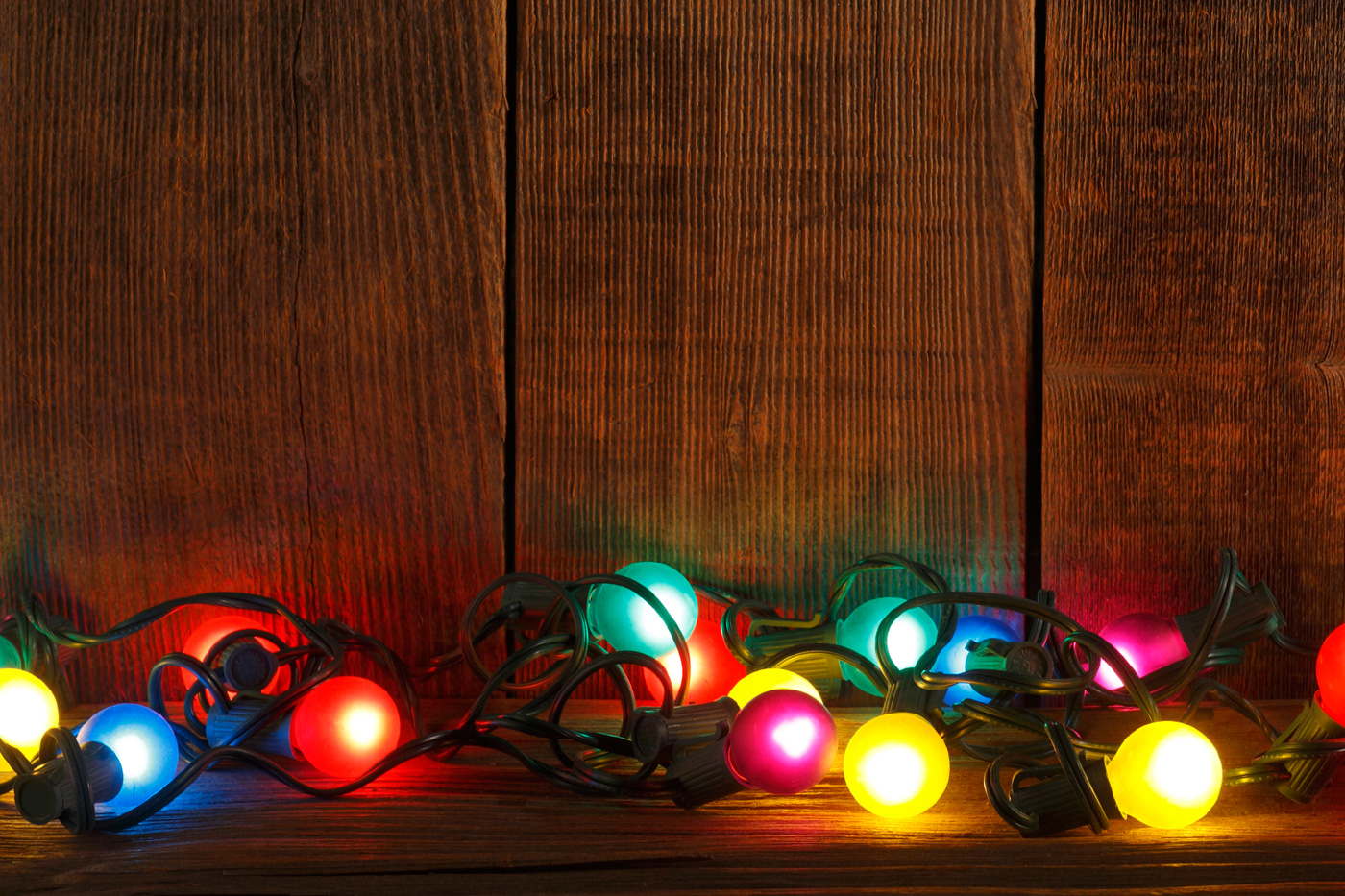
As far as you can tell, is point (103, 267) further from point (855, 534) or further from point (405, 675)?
point (855, 534)

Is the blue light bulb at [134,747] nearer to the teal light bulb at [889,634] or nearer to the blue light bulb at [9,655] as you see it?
the blue light bulb at [9,655]

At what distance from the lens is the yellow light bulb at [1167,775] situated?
0.57 m

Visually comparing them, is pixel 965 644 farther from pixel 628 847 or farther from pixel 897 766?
pixel 628 847

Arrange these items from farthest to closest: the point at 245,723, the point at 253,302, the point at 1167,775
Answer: the point at 253,302, the point at 245,723, the point at 1167,775

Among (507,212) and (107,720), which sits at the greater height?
(507,212)

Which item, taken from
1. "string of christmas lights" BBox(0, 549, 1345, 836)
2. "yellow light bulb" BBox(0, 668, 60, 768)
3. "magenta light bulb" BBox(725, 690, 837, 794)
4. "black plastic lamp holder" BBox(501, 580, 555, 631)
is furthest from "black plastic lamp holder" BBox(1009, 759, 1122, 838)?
"yellow light bulb" BBox(0, 668, 60, 768)

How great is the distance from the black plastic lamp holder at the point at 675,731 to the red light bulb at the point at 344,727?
19cm

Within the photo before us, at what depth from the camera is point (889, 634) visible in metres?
0.70

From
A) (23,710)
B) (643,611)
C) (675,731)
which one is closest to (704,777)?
(675,731)

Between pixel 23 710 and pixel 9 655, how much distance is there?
11cm

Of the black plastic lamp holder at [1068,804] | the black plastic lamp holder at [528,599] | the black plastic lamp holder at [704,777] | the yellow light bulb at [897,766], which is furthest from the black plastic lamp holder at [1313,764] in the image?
the black plastic lamp holder at [528,599]

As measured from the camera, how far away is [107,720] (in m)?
0.61

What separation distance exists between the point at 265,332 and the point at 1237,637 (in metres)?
0.85

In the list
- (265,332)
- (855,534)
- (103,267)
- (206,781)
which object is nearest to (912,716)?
(855,534)
